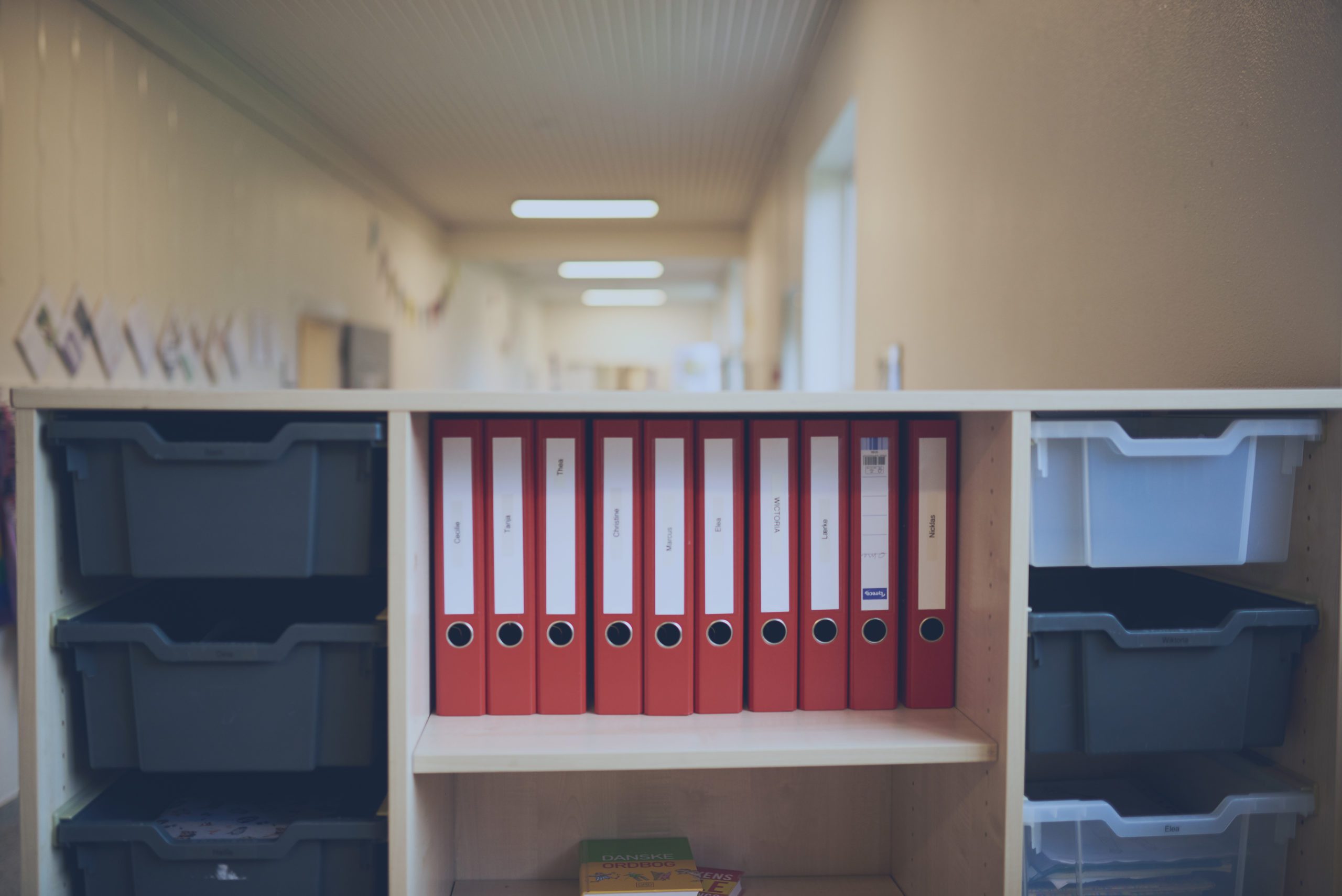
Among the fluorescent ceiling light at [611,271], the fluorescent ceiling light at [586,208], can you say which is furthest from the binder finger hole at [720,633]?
the fluorescent ceiling light at [611,271]

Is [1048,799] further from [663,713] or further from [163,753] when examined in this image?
[163,753]

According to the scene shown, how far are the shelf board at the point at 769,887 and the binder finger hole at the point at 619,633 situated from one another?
489mm

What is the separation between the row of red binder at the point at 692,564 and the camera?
3.48ft

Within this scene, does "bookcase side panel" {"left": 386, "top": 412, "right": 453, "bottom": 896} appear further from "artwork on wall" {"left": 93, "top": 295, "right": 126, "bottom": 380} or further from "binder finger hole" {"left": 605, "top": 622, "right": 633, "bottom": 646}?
"artwork on wall" {"left": 93, "top": 295, "right": 126, "bottom": 380}

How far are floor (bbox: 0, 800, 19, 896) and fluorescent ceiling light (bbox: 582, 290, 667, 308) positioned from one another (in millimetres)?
8296

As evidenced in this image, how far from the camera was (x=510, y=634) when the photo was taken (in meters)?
1.07

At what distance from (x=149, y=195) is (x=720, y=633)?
126 inches

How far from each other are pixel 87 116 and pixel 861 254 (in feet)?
8.98

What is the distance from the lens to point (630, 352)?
1211 centimetres

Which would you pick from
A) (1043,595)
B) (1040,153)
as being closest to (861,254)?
(1040,153)

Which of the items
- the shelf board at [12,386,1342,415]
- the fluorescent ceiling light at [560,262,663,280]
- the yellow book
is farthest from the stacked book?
the fluorescent ceiling light at [560,262,663,280]

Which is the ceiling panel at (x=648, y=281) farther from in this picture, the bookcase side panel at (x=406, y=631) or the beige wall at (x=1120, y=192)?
the bookcase side panel at (x=406, y=631)

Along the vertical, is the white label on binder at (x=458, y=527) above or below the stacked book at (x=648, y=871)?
above

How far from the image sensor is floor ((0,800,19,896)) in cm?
180
